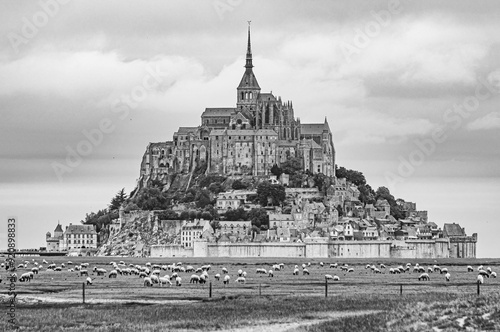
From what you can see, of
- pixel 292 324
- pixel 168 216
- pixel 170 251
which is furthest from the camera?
pixel 168 216

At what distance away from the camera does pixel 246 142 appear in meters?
179

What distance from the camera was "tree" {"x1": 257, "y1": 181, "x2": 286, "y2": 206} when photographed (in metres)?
173

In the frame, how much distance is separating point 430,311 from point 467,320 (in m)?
2.77

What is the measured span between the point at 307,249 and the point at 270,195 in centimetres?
1691

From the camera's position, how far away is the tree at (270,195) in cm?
17288

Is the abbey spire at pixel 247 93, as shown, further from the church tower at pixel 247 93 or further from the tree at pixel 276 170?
the tree at pixel 276 170

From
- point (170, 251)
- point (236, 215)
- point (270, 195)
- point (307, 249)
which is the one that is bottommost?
point (170, 251)

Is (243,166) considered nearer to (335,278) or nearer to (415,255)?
(415,255)

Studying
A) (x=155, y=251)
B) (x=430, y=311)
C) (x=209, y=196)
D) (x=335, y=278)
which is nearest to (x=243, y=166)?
(x=209, y=196)

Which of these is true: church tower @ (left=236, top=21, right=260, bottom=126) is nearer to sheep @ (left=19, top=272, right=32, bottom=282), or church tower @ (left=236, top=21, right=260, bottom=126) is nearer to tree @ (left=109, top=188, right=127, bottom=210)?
tree @ (left=109, top=188, right=127, bottom=210)

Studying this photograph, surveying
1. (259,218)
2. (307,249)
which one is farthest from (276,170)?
(307,249)

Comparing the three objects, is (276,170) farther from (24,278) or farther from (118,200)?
(24,278)

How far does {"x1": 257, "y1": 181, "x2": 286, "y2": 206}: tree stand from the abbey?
6613 millimetres

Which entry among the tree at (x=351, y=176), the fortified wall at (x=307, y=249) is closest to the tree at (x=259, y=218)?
the fortified wall at (x=307, y=249)
